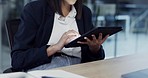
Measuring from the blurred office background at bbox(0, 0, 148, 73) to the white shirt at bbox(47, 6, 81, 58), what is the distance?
74.3 inches

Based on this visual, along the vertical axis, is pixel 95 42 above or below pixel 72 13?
below

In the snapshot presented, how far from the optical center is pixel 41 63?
143 cm

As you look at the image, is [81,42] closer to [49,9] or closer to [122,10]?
[49,9]

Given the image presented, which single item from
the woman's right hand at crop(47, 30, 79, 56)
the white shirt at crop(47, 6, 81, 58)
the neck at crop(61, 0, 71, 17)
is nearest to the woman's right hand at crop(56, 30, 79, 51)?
the woman's right hand at crop(47, 30, 79, 56)

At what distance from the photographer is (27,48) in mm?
1447

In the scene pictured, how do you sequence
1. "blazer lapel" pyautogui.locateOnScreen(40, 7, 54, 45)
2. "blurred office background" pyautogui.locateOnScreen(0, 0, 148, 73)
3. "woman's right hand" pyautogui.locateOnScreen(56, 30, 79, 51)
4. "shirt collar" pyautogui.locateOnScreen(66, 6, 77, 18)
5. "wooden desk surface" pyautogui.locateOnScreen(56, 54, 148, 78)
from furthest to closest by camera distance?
"blurred office background" pyautogui.locateOnScreen(0, 0, 148, 73), "shirt collar" pyautogui.locateOnScreen(66, 6, 77, 18), "blazer lapel" pyautogui.locateOnScreen(40, 7, 54, 45), "woman's right hand" pyautogui.locateOnScreen(56, 30, 79, 51), "wooden desk surface" pyautogui.locateOnScreen(56, 54, 148, 78)

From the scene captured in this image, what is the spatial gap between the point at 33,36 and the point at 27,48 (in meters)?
0.07

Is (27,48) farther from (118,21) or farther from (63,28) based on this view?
(118,21)

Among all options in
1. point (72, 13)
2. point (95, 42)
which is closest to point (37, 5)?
point (72, 13)

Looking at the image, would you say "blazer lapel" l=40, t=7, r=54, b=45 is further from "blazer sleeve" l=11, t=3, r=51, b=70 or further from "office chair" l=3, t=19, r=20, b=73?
"office chair" l=3, t=19, r=20, b=73

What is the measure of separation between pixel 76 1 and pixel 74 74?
0.64 metres

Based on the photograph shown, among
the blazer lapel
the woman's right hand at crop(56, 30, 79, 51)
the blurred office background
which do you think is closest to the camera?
the woman's right hand at crop(56, 30, 79, 51)

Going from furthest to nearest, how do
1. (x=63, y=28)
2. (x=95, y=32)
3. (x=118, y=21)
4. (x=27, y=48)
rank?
(x=118, y=21) < (x=63, y=28) < (x=27, y=48) < (x=95, y=32)

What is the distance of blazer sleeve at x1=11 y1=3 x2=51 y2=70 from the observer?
141cm
